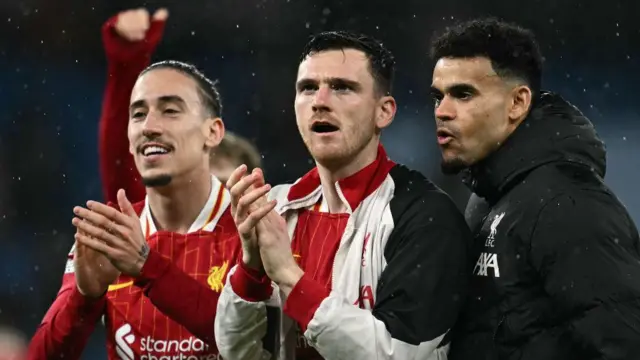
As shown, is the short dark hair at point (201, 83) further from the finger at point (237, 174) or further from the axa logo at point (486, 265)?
the axa logo at point (486, 265)

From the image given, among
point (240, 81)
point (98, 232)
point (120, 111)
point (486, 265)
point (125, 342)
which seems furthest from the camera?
point (240, 81)

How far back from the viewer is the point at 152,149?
3.10m

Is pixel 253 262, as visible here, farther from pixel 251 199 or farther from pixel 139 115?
pixel 139 115

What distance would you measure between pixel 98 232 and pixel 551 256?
1201mm

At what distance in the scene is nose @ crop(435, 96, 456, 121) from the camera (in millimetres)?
2711

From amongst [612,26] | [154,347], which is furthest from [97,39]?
[154,347]

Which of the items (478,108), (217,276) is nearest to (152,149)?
(217,276)

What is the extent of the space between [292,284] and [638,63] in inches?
178

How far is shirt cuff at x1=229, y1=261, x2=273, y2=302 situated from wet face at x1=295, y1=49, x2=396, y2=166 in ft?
1.27

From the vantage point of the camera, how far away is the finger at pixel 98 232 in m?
2.63

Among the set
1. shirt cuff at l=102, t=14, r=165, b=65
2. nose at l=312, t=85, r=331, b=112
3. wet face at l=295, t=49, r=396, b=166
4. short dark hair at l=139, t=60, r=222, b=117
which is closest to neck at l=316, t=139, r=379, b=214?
wet face at l=295, t=49, r=396, b=166

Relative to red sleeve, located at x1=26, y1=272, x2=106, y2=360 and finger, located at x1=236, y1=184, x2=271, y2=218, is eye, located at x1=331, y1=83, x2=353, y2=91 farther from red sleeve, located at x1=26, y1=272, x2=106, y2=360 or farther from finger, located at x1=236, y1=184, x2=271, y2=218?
red sleeve, located at x1=26, y1=272, x2=106, y2=360

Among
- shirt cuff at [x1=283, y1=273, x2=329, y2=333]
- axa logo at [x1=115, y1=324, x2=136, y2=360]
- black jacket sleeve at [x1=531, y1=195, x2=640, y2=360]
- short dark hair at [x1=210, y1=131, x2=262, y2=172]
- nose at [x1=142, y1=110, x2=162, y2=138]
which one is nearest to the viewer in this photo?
black jacket sleeve at [x1=531, y1=195, x2=640, y2=360]

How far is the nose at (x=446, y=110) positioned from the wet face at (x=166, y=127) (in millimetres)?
880
